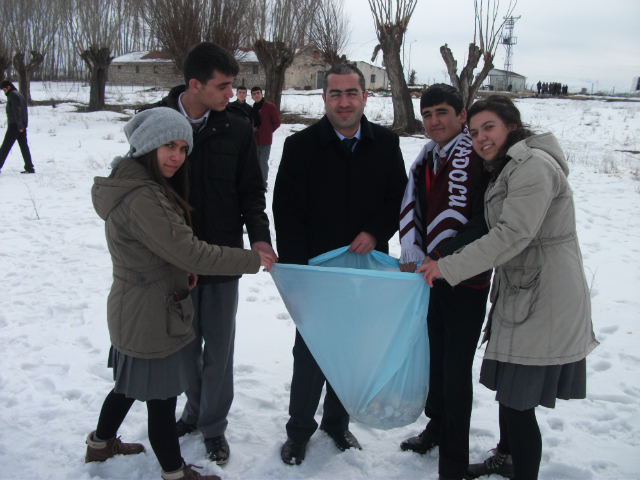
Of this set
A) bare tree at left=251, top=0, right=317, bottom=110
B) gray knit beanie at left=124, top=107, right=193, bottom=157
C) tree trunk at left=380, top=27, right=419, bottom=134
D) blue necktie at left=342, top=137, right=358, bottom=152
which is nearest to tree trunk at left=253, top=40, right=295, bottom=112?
bare tree at left=251, top=0, right=317, bottom=110

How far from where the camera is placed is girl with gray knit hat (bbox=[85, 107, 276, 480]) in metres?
1.70

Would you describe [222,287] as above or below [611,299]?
above

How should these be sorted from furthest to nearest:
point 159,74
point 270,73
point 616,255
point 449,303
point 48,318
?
point 159,74 → point 270,73 → point 616,255 → point 48,318 → point 449,303

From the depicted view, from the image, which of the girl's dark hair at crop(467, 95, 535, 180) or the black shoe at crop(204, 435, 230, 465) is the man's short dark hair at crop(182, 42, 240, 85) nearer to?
the girl's dark hair at crop(467, 95, 535, 180)

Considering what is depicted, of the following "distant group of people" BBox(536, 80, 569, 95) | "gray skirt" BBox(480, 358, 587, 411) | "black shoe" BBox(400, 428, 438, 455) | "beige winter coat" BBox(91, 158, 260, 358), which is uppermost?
"distant group of people" BBox(536, 80, 569, 95)

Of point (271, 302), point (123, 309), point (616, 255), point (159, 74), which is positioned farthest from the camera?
point (159, 74)

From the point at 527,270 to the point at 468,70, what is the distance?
11074 millimetres

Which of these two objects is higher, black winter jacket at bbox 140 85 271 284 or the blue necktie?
the blue necktie

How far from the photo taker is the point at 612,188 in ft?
25.9

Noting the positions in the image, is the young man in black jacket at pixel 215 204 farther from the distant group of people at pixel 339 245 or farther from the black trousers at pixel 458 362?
the black trousers at pixel 458 362

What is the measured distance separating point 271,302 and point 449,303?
7.55 feet

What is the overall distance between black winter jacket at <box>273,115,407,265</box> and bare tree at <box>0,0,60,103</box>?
2526 centimetres

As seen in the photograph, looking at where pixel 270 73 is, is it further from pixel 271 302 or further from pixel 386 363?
pixel 386 363

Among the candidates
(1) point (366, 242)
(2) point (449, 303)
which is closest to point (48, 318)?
(1) point (366, 242)
